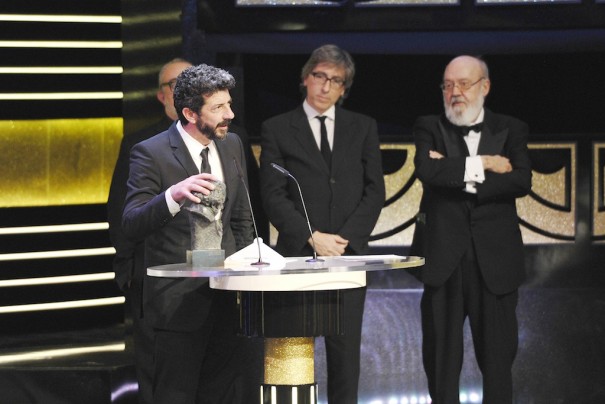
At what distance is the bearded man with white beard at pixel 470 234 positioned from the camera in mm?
5375

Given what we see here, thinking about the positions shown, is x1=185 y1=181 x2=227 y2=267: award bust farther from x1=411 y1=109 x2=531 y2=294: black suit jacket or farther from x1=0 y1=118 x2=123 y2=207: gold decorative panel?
x1=0 y1=118 x2=123 y2=207: gold decorative panel

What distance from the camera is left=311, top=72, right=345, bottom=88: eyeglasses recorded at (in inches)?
212

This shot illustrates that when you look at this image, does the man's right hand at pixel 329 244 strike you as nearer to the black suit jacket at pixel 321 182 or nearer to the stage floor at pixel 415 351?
the black suit jacket at pixel 321 182

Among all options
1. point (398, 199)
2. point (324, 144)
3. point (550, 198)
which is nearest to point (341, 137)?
point (324, 144)

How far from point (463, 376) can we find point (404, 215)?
3.18 ft

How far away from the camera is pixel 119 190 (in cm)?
540

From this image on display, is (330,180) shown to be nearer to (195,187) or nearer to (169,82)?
(169,82)

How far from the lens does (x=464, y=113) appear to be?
5492mm

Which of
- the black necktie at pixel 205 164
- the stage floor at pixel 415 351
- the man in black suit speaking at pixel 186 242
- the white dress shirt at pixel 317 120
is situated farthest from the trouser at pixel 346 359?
→ the black necktie at pixel 205 164

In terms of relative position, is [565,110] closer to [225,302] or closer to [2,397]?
[225,302]

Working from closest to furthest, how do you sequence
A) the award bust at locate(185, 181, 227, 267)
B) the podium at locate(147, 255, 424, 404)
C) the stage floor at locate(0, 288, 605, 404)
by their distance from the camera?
the podium at locate(147, 255, 424, 404), the award bust at locate(185, 181, 227, 267), the stage floor at locate(0, 288, 605, 404)

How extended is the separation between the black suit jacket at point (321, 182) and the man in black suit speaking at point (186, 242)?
99 cm

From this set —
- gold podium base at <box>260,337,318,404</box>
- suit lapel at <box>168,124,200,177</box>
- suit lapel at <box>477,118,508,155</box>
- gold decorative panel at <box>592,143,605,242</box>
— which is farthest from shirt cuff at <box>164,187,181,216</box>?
gold decorative panel at <box>592,143,605,242</box>

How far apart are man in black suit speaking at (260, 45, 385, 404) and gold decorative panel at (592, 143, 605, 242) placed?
169cm
